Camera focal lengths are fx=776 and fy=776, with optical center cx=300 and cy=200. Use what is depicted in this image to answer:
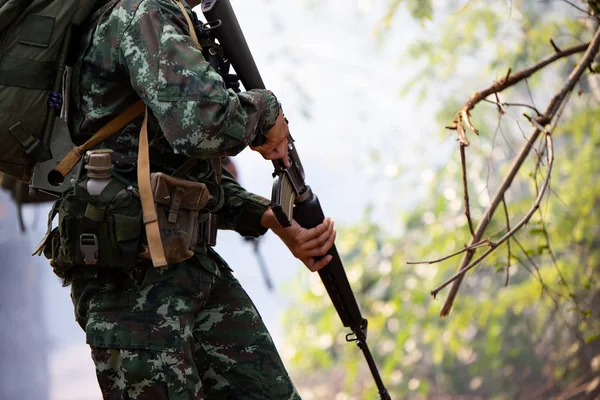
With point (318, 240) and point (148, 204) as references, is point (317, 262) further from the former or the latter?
point (148, 204)

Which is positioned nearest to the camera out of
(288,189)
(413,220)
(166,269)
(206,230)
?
(166,269)

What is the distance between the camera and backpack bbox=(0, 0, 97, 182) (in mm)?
1854

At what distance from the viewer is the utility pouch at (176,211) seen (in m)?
1.91

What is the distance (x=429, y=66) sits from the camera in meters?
6.12

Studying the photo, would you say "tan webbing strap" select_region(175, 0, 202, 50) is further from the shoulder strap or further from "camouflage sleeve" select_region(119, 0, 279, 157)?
the shoulder strap

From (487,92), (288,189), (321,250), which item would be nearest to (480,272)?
(487,92)

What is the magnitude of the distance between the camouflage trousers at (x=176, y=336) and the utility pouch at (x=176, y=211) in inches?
3.0

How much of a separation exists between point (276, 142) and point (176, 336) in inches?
22.2

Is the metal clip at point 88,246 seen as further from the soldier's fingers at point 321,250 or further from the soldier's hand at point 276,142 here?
the soldier's fingers at point 321,250

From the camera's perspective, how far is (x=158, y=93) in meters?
1.77

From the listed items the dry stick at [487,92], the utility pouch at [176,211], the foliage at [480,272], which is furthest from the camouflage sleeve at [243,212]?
the foliage at [480,272]

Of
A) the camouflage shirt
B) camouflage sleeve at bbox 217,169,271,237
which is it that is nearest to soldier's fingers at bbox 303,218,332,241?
camouflage sleeve at bbox 217,169,271,237

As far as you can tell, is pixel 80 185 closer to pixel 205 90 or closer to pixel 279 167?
pixel 205 90

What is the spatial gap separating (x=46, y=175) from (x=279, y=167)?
649 mm
